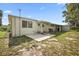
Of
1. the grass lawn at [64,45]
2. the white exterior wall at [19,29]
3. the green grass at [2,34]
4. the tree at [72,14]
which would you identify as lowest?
the grass lawn at [64,45]

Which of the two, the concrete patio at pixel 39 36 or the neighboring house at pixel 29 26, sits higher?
the neighboring house at pixel 29 26

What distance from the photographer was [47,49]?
310 centimetres

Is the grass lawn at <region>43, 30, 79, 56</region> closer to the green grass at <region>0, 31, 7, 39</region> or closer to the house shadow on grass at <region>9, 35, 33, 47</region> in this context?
the house shadow on grass at <region>9, 35, 33, 47</region>

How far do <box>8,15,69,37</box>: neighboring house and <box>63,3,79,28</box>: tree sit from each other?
0.52 ft

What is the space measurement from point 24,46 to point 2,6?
2.74 feet

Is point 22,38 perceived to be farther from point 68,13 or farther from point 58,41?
point 68,13

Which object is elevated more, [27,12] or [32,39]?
[27,12]

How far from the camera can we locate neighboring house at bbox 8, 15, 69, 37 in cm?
310

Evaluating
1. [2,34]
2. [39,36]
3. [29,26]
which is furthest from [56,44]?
[2,34]

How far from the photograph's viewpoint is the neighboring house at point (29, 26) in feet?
10.2

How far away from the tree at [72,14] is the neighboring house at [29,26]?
16 centimetres

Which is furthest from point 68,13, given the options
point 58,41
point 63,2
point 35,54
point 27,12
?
point 35,54

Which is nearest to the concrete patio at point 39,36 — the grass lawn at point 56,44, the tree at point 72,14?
the grass lawn at point 56,44

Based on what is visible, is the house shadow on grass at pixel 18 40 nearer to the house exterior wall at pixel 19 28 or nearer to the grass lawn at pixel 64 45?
the house exterior wall at pixel 19 28
